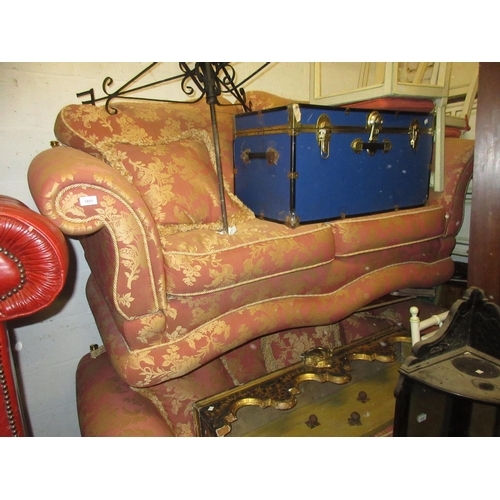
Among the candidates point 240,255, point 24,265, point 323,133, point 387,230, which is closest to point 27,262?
point 24,265

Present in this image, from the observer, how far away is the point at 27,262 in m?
0.60

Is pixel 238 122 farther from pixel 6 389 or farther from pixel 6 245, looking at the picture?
pixel 6 389

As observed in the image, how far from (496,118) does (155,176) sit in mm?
933

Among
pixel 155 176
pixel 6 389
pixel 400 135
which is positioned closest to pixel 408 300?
pixel 400 135

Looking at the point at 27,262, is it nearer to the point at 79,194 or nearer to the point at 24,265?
the point at 24,265

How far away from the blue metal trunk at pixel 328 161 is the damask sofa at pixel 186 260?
0.23ft

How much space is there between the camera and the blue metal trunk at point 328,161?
1.17 meters

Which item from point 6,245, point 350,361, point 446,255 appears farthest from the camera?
point 446,255

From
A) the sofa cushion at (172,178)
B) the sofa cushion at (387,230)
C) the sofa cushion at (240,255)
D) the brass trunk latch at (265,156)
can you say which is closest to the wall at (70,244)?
the sofa cushion at (172,178)

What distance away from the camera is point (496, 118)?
89cm

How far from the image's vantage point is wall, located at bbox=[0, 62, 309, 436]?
4.03 ft

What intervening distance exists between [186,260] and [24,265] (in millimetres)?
377

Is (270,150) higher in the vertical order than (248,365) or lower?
higher

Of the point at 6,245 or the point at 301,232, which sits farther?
the point at 301,232
